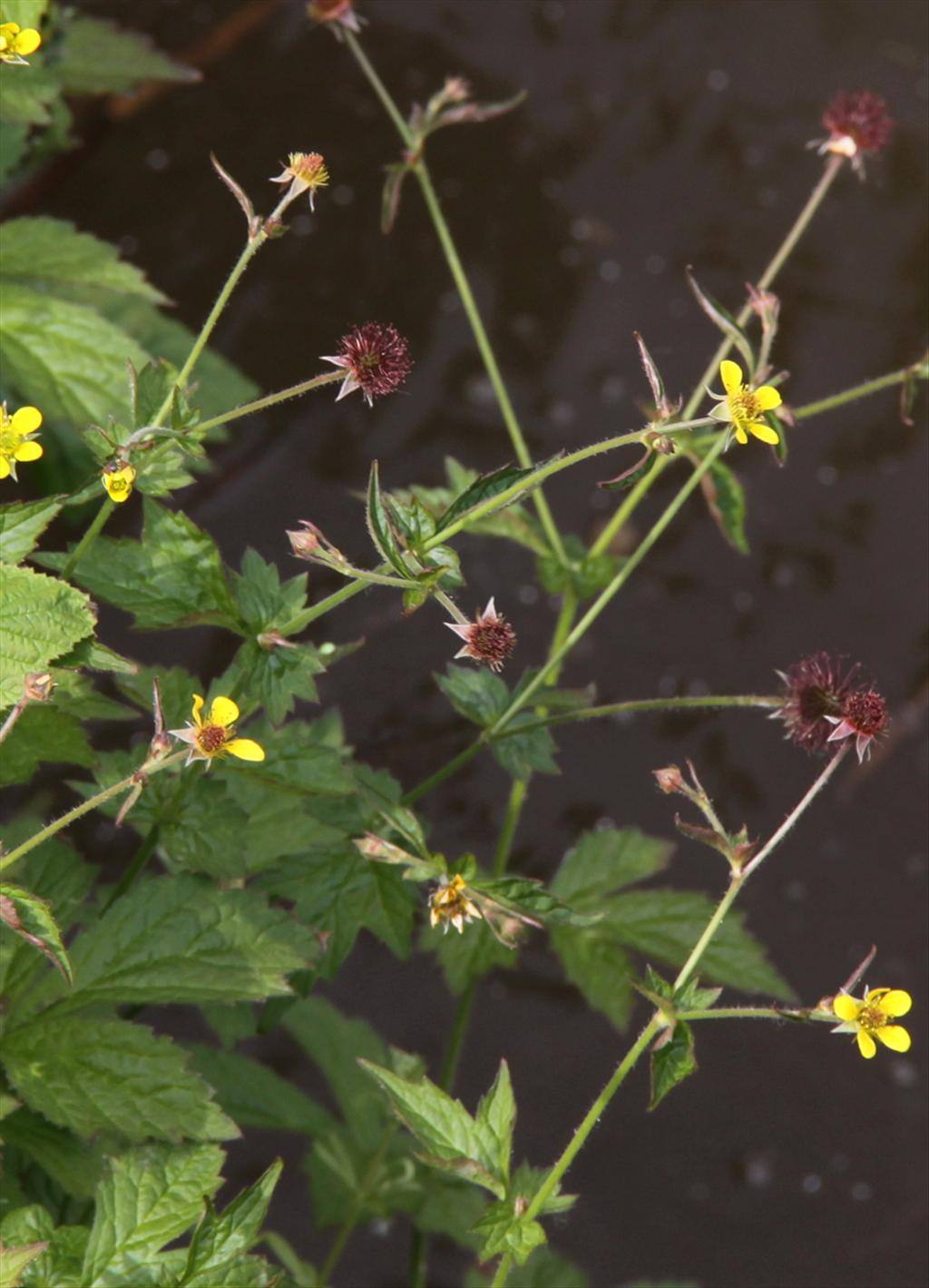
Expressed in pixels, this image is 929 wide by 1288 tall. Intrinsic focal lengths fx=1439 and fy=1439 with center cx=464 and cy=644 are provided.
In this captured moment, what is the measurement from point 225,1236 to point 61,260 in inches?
49.9

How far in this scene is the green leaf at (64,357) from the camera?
1.85 m

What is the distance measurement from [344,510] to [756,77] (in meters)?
1.25

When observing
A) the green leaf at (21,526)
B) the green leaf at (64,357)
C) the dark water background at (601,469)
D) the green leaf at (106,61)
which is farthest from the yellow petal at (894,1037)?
the green leaf at (106,61)

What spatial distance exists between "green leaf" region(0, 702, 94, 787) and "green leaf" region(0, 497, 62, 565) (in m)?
0.18

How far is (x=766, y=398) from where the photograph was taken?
4.56 ft

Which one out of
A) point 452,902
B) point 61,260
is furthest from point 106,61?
point 452,902

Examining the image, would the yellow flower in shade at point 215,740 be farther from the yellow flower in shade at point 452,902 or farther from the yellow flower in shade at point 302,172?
the yellow flower in shade at point 302,172

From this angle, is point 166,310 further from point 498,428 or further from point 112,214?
point 498,428

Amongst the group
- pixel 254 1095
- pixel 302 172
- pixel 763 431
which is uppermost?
pixel 302 172

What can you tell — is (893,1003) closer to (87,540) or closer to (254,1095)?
(87,540)

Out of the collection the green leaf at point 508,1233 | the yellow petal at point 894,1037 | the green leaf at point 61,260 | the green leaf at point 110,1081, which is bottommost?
the green leaf at point 110,1081

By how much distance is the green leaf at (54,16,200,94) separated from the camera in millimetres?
2242

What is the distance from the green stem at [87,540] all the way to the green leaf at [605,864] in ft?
2.78

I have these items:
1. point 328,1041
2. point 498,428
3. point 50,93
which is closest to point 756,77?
point 498,428
